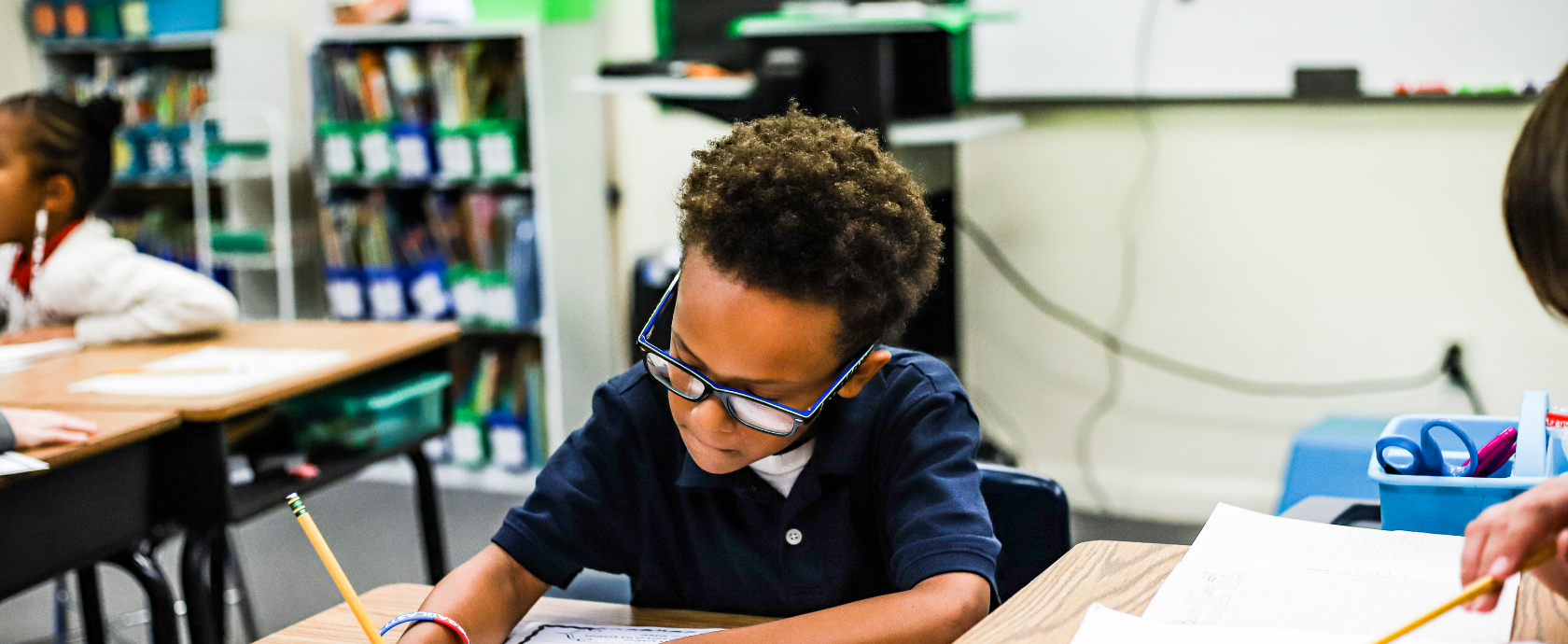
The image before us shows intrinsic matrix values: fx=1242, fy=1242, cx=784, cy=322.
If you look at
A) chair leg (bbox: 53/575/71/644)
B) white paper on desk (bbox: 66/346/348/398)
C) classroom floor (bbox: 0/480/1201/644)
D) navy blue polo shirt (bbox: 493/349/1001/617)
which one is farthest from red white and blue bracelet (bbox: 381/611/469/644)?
chair leg (bbox: 53/575/71/644)

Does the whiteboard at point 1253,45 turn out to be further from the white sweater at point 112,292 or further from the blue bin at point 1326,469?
the white sweater at point 112,292

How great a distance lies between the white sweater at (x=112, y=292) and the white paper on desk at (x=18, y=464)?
773mm

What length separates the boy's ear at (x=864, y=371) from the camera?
0.97m

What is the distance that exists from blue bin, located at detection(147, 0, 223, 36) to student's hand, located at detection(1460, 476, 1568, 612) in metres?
3.95

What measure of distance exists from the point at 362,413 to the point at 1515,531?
1.68 meters

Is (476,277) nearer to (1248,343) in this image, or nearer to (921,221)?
(1248,343)

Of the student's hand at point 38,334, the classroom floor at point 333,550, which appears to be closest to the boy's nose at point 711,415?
the student's hand at point 38,334

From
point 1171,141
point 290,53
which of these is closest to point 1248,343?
point 1171,141

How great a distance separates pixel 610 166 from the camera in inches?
139

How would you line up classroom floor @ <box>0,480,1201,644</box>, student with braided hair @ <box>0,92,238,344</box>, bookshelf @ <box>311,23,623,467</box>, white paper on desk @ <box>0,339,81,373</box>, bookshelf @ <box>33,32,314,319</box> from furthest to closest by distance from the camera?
1. bookshelf @ <box>33,32,314,319</box>
2. bookshelf @ <box>311,23,623,467</box>
3. classroom floor @ <box>0,480,1201,644</box>
4. student with braided hair @ <box>0,92,238,344</box>
5. white paper on desk @ <box>0,339,81,373</box>

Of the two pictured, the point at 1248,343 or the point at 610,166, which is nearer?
the point at 1248,343

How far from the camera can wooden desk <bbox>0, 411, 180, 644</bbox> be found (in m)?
1.40

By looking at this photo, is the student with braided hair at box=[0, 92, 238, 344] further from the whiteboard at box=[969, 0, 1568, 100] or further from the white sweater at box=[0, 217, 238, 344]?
the whiteboard at box=[969, 0, 1568, 100]

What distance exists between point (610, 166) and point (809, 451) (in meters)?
2.59
